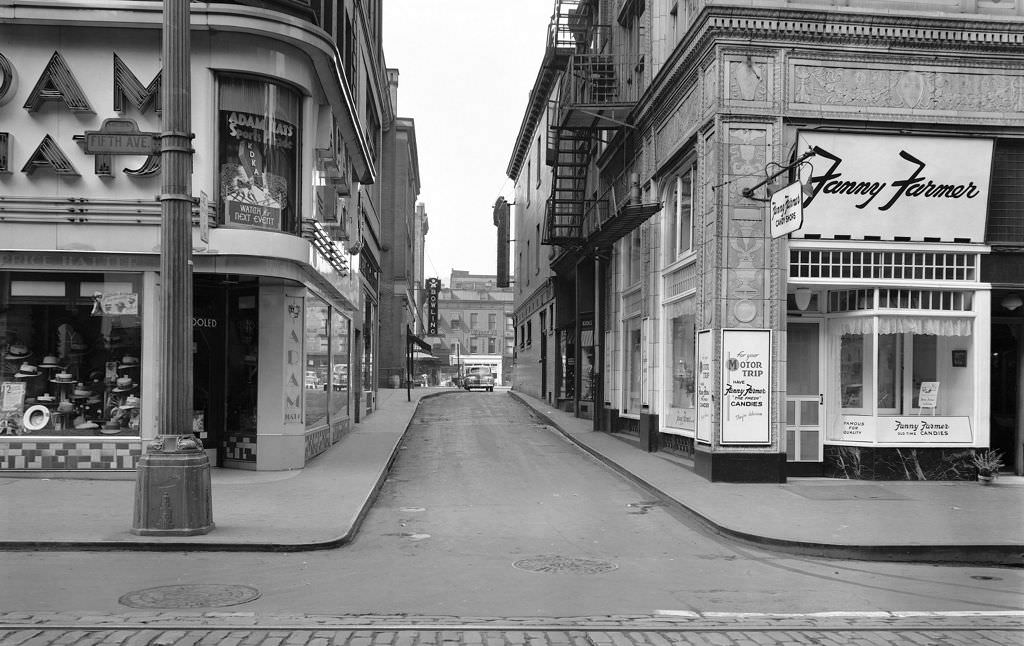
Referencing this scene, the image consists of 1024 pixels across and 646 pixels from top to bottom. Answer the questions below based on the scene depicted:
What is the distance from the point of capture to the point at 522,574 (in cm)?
867

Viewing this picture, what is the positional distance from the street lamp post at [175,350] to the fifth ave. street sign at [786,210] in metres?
8.09

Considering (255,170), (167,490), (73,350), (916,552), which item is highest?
(255,170)

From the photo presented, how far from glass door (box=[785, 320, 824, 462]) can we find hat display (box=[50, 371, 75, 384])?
1153 cm


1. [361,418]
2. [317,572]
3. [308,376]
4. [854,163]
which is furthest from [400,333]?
[317,572]

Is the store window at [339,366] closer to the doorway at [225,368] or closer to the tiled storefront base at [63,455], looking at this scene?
the doorway at [225,368]

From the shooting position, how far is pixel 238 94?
14344mm

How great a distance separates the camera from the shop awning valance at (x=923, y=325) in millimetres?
14930

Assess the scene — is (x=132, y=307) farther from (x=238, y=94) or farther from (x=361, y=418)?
(x=361, y=418)

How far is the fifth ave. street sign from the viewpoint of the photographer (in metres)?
12.8

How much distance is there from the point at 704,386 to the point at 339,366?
919 cm

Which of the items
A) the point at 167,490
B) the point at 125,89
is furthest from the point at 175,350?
the point at 125,89

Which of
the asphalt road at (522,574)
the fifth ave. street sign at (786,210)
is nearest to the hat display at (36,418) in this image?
the asphalt road at (522,574)

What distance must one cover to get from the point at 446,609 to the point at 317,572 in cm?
193

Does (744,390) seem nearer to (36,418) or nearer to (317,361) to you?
(317,361)
